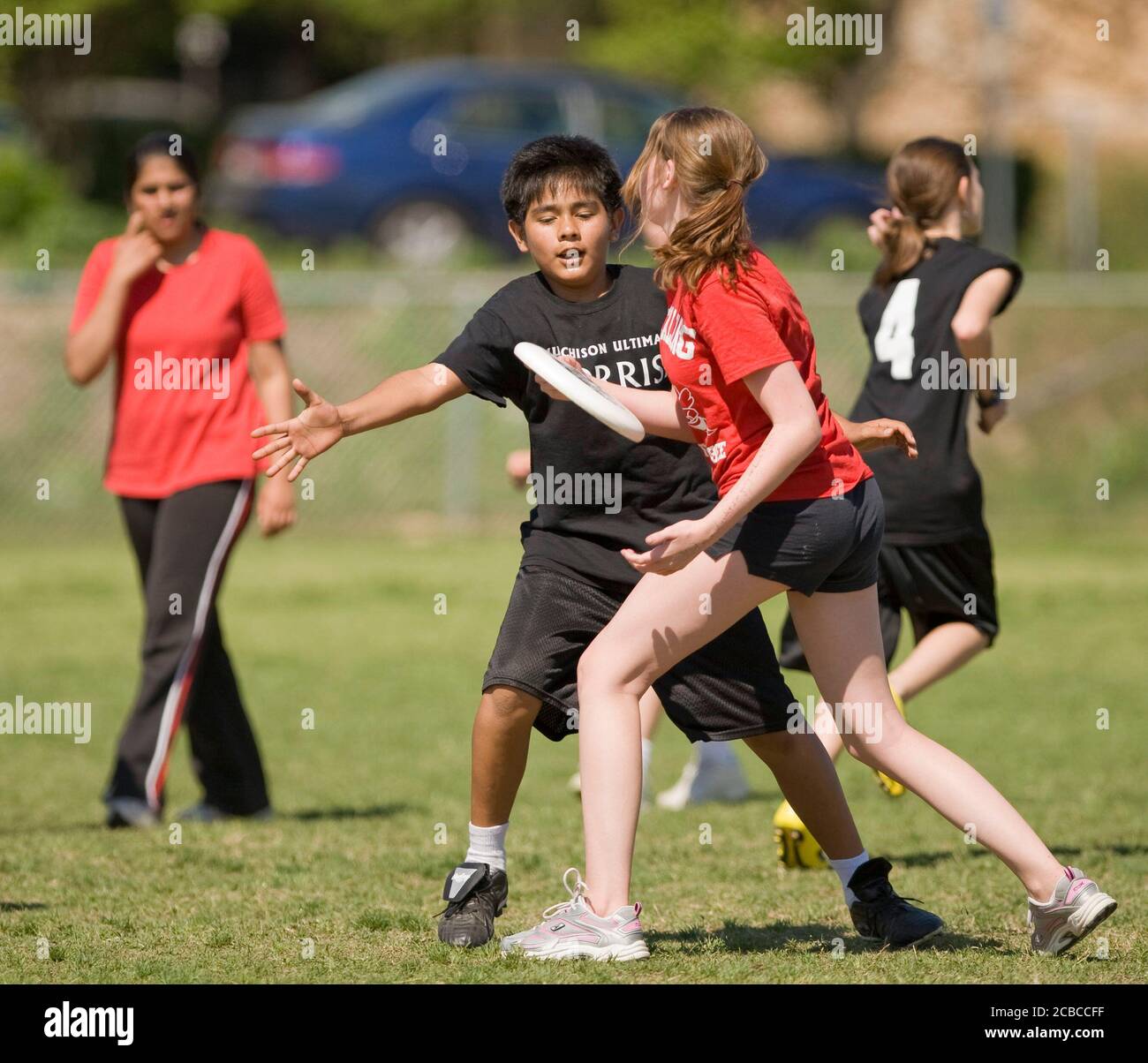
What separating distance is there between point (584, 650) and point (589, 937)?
28.0 inches

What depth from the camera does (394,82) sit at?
17516mm

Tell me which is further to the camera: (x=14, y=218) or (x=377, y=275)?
(x=14, y=218)

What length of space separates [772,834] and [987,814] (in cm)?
196

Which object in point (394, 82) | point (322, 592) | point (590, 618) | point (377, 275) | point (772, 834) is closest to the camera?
point (590, 618)

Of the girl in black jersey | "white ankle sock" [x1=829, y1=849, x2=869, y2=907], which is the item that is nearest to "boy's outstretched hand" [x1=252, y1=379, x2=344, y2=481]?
"white ankle sock" [x1=829, y1=849, x2=869, y2=907]

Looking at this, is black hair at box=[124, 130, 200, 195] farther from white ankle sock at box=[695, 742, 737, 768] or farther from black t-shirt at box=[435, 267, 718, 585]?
white ankle sock at box=[695, 742, 737, 768]

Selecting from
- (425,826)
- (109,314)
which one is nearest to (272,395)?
(109,314)

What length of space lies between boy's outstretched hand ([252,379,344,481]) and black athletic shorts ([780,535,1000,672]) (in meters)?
2.04

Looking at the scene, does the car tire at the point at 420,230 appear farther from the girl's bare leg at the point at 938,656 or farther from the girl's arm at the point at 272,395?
the girl's bare leg at the point at 938,656

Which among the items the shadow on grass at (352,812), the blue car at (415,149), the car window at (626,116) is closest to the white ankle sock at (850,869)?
the shadow on grass at (352,812)

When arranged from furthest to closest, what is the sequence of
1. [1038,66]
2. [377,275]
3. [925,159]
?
1. [1038,66]
2. [377,275]
3. [925,159]

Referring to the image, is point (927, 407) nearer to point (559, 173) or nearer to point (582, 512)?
point (582, 512)

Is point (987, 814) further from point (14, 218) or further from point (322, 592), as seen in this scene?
point (14, 218)

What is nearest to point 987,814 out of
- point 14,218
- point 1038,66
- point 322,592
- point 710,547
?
point 710,547
